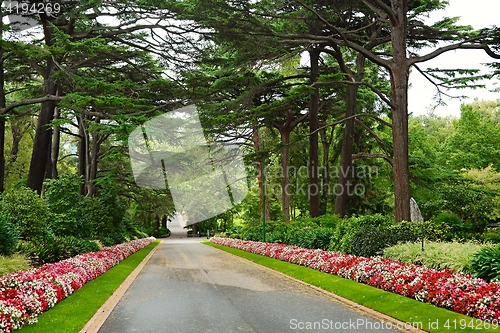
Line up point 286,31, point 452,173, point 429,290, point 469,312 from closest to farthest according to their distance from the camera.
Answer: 1. point 469,312
2. point 429,290
3. point 286,31
4. point 452,173

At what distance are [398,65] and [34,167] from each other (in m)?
17.7

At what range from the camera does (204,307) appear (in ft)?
32.5

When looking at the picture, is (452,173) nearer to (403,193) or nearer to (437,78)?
(437,78)

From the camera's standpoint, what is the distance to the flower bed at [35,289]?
7.66 metres

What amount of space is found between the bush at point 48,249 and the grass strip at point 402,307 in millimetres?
9062

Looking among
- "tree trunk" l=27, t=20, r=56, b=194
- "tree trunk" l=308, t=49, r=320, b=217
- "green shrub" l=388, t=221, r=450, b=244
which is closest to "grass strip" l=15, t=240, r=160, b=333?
"green shrub" l=388, t=221, r=450, b=244

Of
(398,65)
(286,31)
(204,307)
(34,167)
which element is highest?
(286,31)

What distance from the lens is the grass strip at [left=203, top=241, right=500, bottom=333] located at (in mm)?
7539

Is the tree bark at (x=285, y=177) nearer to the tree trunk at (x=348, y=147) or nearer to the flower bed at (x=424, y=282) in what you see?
the tree trunk at (x=348, y=147)

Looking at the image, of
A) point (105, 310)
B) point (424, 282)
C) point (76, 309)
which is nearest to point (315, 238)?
point (424, 282)

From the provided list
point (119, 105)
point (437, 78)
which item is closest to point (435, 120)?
point (437, 78)

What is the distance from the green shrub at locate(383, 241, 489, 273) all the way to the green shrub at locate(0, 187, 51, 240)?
12402mm

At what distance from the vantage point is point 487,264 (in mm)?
9742

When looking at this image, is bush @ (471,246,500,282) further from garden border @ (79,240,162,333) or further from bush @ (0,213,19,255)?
bush @ (0,213,19,255)
